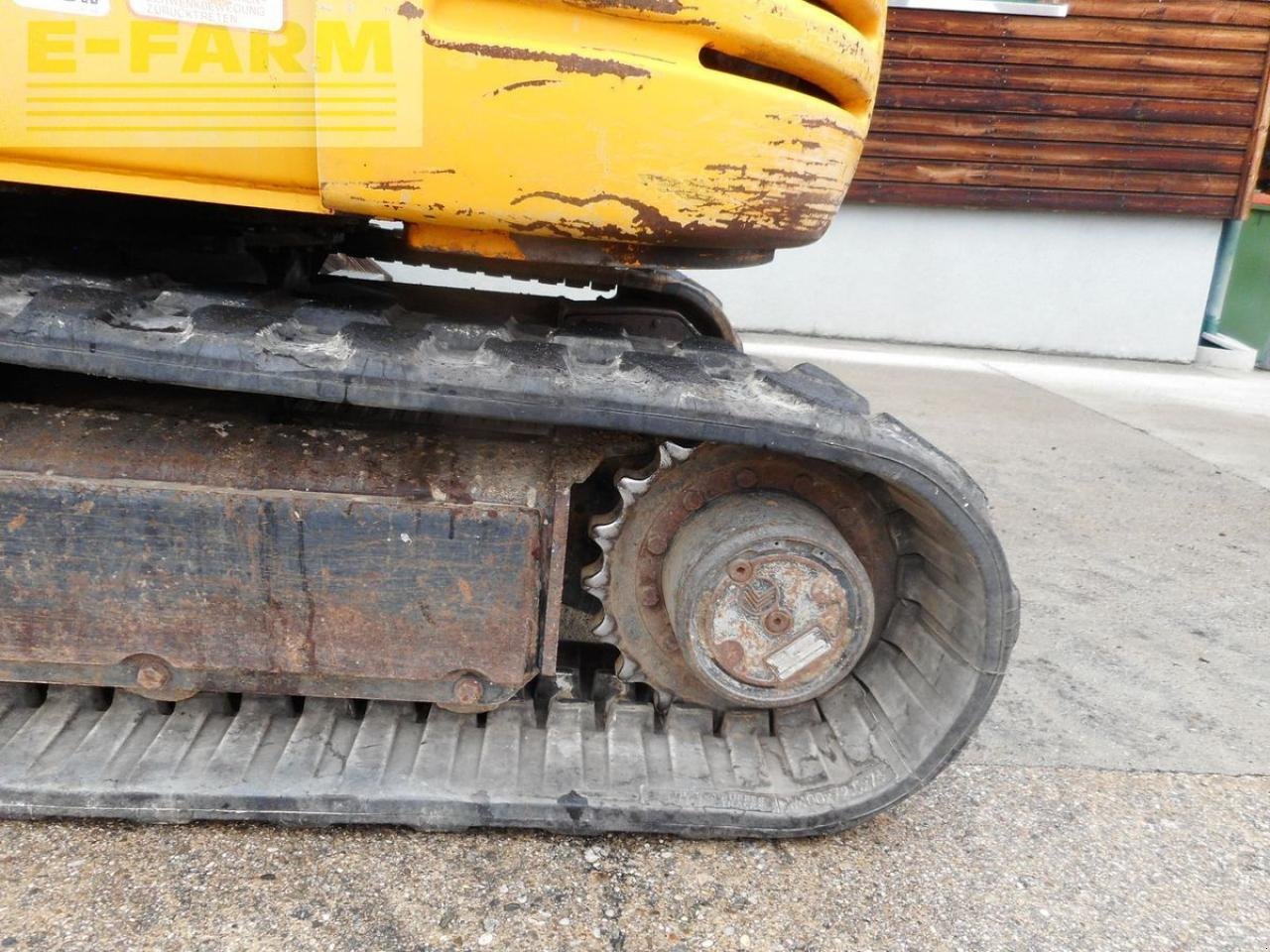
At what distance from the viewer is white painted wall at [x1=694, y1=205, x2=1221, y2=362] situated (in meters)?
7.56

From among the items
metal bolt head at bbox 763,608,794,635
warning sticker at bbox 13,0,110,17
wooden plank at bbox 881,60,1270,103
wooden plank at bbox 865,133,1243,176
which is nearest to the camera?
warning sticker at bbox 13,0,110,17

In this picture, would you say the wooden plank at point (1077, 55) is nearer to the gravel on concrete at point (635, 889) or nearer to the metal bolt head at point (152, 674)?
the gravel on concrete at point (635, 889)

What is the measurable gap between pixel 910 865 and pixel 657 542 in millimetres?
776

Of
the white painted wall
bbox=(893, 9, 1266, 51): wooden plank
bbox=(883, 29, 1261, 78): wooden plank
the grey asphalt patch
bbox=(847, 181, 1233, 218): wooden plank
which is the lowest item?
the grey asphalt patch

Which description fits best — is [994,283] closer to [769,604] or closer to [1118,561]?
[1118,561]

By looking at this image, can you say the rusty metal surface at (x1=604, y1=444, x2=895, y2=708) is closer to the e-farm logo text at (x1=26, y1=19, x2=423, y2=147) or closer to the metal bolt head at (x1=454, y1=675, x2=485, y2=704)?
the metal bolt head at (x1=454, y1=675, x2=485, y2=704)

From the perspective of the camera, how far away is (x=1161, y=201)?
24.1ft

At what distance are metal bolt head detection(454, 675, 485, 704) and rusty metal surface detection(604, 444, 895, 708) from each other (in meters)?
0.29

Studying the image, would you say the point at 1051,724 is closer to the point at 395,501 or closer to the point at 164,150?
the point at 395,501

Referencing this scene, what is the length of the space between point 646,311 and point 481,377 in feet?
2.56

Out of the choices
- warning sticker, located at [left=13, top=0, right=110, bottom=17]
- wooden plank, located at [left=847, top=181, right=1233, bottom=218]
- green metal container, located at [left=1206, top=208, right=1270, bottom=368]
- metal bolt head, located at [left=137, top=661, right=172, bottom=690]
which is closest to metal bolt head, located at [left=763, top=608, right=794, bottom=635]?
metal bolt head, located at [left=137, top=661, right=172, bottom=690]

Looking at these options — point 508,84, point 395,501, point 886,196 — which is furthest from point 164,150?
point 886,196

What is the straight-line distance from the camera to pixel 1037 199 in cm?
734

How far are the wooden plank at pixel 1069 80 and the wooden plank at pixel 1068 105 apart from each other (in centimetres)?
4
